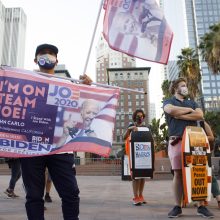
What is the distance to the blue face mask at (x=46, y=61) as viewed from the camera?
316cm

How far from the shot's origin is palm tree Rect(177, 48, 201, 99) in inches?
1178

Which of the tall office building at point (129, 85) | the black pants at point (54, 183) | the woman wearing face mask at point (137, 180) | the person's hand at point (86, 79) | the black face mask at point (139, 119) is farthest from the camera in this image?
the tall office building at point (129, 85)

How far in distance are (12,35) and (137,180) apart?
541 ft

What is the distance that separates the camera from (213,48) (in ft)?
78.1

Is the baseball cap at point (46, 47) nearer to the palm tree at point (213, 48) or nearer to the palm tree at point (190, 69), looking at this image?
the palm tree at point (213, 48)

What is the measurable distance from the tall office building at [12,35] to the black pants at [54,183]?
156m

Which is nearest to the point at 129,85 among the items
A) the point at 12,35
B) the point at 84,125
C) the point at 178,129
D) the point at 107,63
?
the point at 107,63

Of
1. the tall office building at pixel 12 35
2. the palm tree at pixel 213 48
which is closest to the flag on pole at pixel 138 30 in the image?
the palm tree at pixel 213 48

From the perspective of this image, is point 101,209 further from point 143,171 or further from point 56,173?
point 56,173

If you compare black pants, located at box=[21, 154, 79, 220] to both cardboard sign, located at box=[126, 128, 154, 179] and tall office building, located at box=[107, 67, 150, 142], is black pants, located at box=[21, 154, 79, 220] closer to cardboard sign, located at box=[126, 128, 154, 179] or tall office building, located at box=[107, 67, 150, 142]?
cardboard sign, located at box=[126, 128, 154, 179]

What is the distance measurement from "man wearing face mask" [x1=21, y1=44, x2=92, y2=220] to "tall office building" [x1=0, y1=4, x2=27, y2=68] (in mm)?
155614

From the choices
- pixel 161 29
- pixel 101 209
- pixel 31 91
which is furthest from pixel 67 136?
pixel 161 29

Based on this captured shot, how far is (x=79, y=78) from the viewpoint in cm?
347

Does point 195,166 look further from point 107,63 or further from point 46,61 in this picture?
point 107,63
